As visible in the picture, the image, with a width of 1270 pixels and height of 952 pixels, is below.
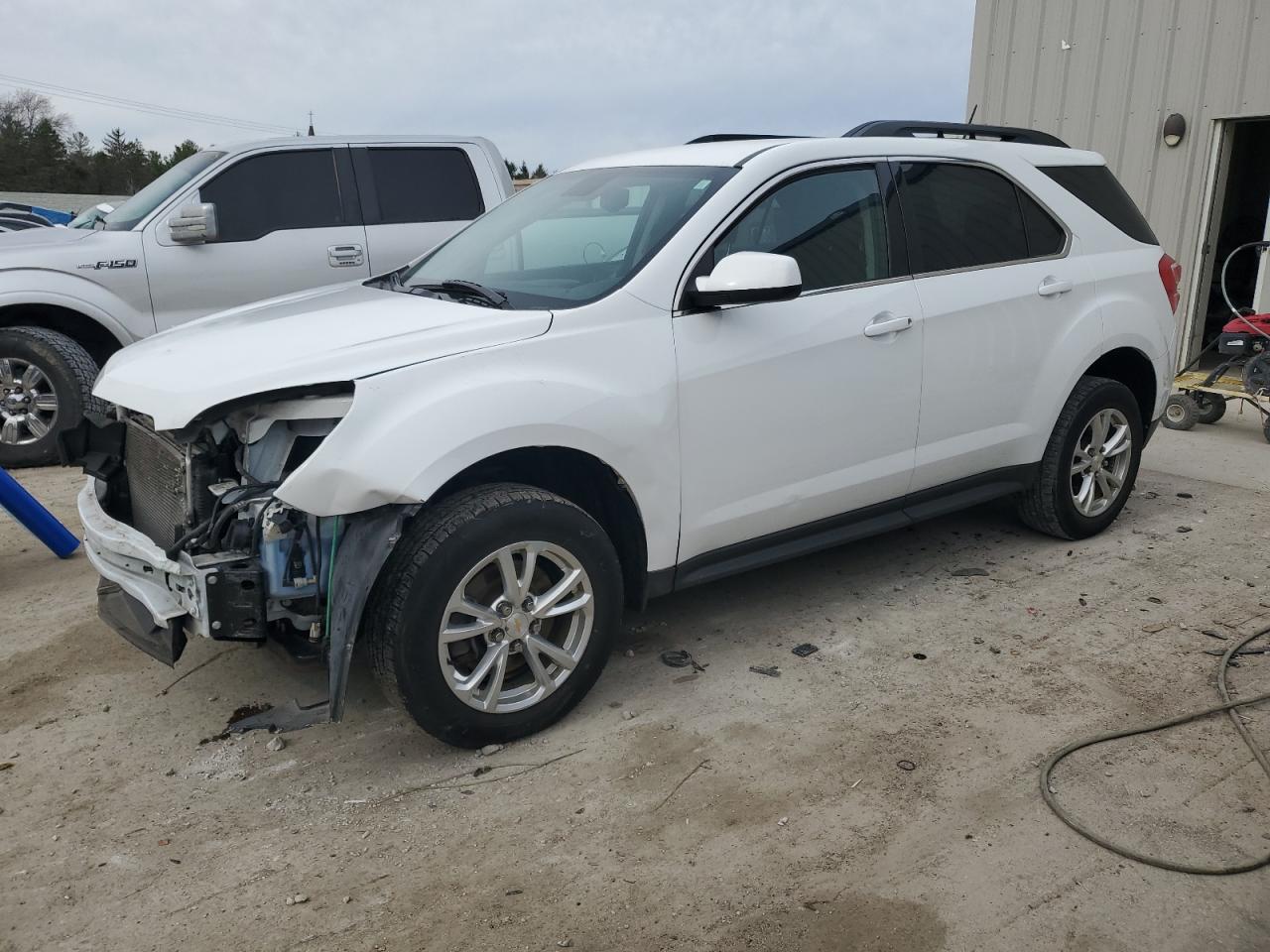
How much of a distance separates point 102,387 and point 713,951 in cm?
270

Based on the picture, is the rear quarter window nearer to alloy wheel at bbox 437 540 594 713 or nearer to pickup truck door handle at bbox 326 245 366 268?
alloy wheel at bbox 437 540 594 713

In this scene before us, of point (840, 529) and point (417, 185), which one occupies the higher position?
point (417, 185)

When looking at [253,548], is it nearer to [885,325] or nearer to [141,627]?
[141,627]

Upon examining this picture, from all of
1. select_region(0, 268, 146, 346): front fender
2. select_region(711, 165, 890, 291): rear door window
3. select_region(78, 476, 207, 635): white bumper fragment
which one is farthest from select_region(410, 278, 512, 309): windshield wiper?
select_region(0, 268, 146, 346): front fender

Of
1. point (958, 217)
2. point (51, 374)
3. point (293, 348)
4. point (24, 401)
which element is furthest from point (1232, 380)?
point (24, 401)

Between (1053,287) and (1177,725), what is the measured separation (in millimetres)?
2068

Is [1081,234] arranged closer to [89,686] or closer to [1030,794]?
[1030,794]

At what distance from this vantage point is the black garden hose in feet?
9.22

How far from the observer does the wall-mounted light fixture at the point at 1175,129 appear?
10117 mm

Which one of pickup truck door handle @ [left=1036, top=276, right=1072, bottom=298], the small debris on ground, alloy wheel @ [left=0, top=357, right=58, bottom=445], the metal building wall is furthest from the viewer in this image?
the metal building wall

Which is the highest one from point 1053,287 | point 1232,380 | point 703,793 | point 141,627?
point 1053,287

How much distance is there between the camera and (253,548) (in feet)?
10.2

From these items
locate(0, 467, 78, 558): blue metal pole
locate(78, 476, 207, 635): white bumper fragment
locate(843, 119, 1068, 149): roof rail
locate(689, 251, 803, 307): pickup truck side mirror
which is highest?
locate(843, 119, 1068, 149): roof rail

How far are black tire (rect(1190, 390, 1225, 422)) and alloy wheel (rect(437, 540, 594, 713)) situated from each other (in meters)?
6.52
